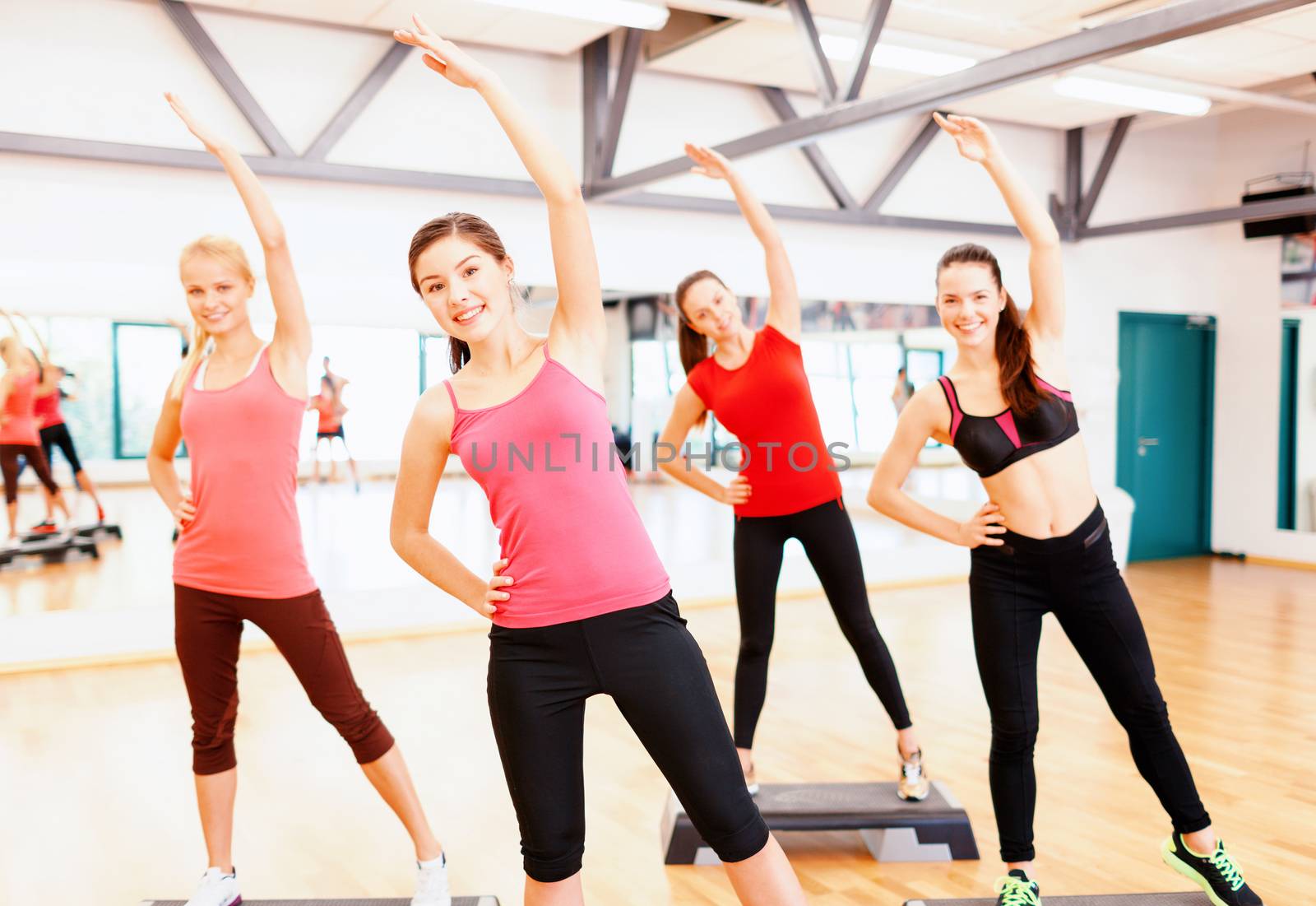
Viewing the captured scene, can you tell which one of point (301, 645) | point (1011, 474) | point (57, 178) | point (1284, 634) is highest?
point (57, 178)

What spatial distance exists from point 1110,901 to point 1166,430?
722 centimetres

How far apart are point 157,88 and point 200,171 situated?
452mm

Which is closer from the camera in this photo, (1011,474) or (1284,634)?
(1011,474)

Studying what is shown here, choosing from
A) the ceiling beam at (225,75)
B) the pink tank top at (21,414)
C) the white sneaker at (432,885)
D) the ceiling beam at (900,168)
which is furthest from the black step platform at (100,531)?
the ceiling beam at (900,168)

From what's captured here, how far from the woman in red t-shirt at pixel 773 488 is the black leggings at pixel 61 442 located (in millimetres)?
4246

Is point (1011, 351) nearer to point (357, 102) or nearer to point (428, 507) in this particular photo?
point (428, 507)

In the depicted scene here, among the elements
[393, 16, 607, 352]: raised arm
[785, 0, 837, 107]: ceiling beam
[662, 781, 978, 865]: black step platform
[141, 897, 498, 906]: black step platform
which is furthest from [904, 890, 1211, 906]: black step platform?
[785, 0, 837, 107]: ceiling beam

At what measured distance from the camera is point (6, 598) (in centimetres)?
541

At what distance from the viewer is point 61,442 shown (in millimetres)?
5922

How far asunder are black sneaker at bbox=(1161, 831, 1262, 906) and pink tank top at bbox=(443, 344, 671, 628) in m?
1.71

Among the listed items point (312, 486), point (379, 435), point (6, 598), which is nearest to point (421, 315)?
point (379, 435)

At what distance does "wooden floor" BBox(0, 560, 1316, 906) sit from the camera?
2.95 metres

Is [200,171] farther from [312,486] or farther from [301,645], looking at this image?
[301,645]

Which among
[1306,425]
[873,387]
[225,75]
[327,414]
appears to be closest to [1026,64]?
[873,387]
